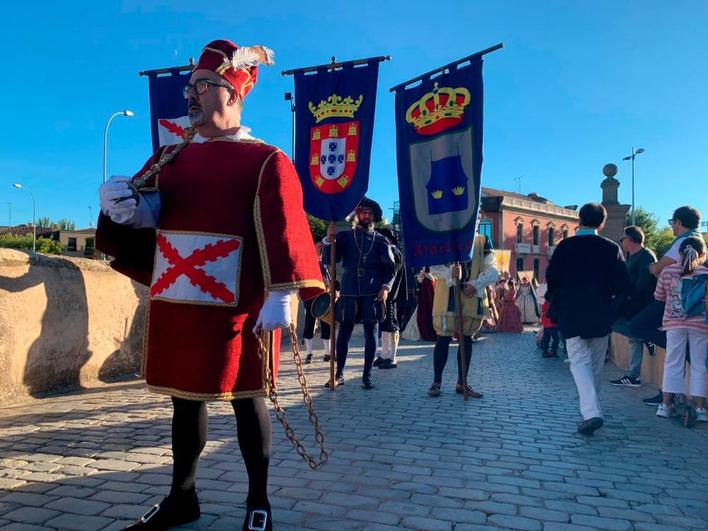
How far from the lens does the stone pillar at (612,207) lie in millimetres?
15328

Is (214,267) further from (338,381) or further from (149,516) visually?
(338,381)

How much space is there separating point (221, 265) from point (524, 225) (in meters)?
54.2

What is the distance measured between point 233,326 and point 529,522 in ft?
5.62

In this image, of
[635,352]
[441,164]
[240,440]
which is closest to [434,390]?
[441,164]

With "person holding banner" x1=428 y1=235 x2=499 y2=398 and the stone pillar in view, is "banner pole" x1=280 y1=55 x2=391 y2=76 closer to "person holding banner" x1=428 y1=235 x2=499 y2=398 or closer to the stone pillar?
"person holding banner" x1=428 y1=235 x2=499 y2=398

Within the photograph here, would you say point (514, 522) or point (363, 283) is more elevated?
point (363, 283)

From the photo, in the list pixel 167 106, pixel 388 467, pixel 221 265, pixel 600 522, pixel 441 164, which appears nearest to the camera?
pixel 221 265

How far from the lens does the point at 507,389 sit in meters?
6.35

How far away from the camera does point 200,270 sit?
232cm

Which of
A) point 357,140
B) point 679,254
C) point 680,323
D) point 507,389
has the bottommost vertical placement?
point 507,389

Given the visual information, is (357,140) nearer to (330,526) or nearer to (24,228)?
(330,526)

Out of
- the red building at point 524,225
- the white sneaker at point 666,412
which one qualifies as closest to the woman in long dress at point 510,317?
the white sneaker at point 666,412

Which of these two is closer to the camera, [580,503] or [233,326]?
[233,326]

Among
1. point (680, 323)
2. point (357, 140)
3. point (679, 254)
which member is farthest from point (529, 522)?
point (357, 140)
